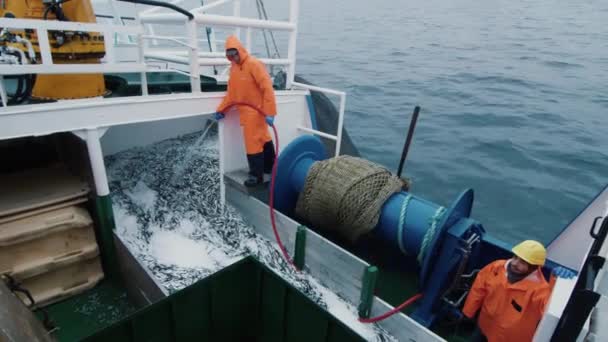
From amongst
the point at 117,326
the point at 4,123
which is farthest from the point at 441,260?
the point at 4,123

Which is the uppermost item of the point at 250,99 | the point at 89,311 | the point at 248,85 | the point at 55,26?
the point at 55,26

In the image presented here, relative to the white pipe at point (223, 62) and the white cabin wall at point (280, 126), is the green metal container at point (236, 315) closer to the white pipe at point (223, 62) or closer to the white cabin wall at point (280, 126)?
the white cabin wall at point (280, 126)

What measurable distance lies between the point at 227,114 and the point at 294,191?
1156 mm

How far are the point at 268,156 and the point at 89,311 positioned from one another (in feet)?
7.79

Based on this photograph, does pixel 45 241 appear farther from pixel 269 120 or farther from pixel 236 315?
pixel 269 120

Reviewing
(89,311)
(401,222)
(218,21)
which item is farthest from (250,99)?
(89,311)

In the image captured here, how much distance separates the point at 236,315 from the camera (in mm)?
3484

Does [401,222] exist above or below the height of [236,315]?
above

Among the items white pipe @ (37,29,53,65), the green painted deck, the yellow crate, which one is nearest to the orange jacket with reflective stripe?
white pipe @ (37,29,53,65)

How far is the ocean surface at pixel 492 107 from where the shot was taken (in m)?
8.24

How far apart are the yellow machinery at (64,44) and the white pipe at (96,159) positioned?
0.79 metres

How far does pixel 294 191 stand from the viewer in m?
4.58

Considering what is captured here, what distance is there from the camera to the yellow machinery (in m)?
3.66

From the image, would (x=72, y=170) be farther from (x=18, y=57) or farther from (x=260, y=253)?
(x=260, y=253)
